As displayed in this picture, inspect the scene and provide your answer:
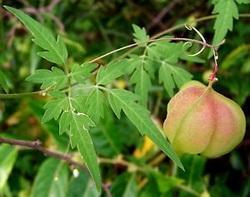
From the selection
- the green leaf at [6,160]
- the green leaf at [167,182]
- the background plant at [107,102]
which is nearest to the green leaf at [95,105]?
the background plant at [107,102]

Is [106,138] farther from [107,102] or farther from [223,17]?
[223,17]

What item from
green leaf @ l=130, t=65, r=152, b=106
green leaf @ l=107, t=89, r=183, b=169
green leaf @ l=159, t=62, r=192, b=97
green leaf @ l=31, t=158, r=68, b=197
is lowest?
green leaf @ l=31, t=158, r=68, b=197

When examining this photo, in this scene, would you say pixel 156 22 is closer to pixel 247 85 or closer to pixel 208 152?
pixel 247 85

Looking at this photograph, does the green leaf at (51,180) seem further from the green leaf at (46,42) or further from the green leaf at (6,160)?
the green leaf at (46,42)

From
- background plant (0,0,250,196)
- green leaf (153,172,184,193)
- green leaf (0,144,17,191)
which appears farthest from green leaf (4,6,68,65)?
green leaf (0,144,17,191)

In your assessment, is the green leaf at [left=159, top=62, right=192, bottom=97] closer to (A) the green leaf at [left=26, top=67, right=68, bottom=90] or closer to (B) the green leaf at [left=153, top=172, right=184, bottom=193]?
(A) the green leaf at [left=26, top=67, right=68, bottom=90]

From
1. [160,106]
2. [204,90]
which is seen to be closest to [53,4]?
[160,106]

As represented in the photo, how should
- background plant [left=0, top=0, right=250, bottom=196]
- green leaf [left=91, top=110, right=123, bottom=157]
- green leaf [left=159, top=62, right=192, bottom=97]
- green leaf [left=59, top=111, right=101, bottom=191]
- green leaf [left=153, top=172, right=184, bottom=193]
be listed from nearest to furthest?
green leaf [left=59, top=111, right=101, bottom=191], background plant [left=0, top=0, right=250, bottom=196], green leaf [left=159, top=62, right=192, bottom=97], green leaf [left=153, top=172, right=184, bottom=193], green leaf [left=91, top=110, right=123, bottom=157]

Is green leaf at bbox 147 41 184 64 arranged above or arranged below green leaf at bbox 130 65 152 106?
above
